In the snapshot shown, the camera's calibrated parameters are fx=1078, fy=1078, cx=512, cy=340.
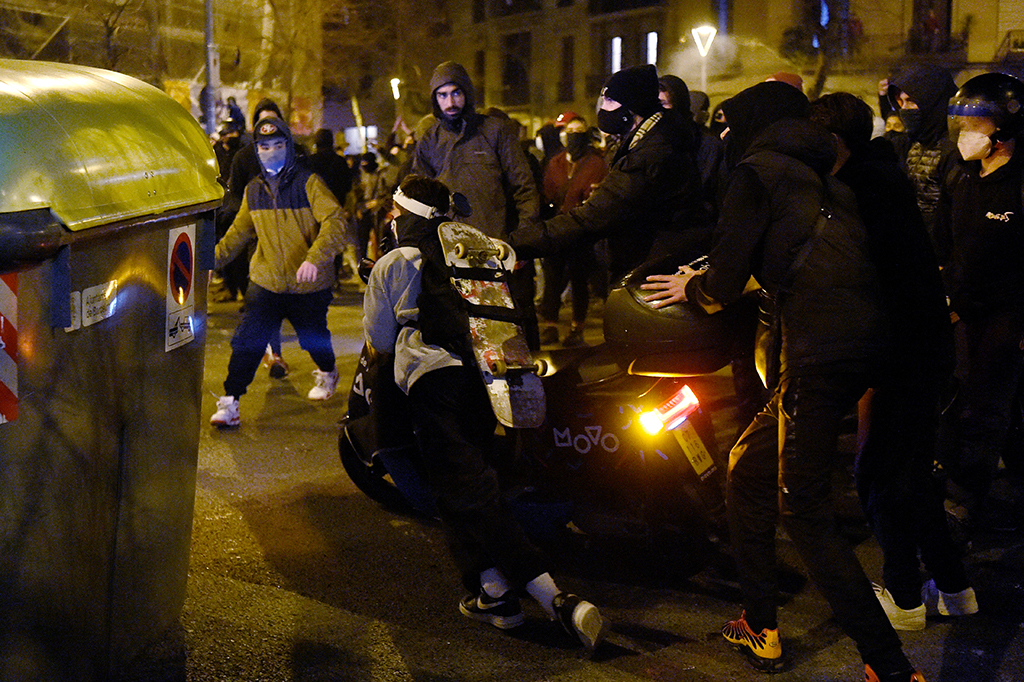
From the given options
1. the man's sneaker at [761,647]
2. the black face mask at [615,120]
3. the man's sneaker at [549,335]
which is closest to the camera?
the man's sneaker at [761,647]

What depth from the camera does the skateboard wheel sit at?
3867 mm

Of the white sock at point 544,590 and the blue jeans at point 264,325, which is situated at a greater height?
the blue jeans at point 264,325

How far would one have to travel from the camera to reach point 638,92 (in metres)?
4.91

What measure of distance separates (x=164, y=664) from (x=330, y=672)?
21.5 inches

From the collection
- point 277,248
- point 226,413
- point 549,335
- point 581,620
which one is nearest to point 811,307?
point 581,620

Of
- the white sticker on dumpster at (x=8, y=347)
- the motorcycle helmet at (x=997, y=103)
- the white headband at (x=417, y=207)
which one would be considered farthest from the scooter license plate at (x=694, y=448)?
the white sticker on dumpster at (x=8, y=347)

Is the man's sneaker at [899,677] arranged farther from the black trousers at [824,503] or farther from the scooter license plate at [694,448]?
the scooter license plate at [694,448]

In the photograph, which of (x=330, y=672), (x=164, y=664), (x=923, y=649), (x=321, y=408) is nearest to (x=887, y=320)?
(x=923, y=649)

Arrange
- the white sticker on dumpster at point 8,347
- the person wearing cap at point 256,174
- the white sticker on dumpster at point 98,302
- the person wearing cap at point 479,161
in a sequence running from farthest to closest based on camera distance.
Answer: the person wearing cap at point 256,174, the person wearing cap at point 479,161, the white sticker on dumpster at point 98,302, the white sticker on dumpster at point 8,347

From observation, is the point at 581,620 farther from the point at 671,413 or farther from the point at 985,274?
the point at 985,274

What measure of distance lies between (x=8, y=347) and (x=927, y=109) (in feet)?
18.2

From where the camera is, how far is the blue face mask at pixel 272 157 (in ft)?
22.2

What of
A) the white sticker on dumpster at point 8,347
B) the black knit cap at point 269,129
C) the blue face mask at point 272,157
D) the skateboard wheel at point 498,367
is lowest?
the skateboard wheel at point 498,367

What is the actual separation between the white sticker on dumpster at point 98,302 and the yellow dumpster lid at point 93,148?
183mm
